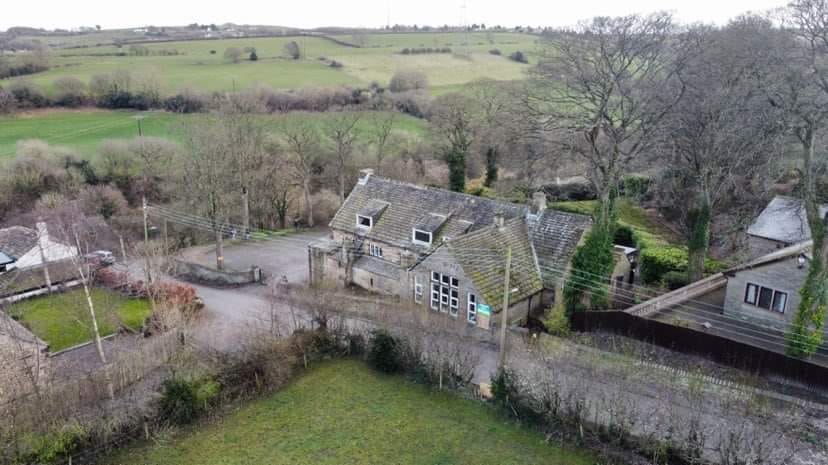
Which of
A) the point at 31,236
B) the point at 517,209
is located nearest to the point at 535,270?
the point at 517,209

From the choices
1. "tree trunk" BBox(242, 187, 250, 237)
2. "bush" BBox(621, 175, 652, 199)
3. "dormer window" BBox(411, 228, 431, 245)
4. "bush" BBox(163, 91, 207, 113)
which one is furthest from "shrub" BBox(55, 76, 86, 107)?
"bush" BBox(621, 175, 652, 199)

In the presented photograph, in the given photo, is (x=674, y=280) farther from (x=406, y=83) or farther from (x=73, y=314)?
(x=406, y=83)

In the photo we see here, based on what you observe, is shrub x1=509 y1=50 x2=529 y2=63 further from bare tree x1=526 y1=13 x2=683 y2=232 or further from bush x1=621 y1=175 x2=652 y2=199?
bare tree x1=526 y1=13 x2=683 y2=232

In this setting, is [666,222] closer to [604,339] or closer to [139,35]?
[604,339]

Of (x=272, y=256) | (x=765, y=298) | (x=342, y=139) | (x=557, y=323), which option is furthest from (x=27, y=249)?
(x=765, y=298)

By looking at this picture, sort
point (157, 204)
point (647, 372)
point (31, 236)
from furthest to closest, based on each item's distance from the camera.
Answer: point (157, 204) < point (31, 236) < point (647, 372)
